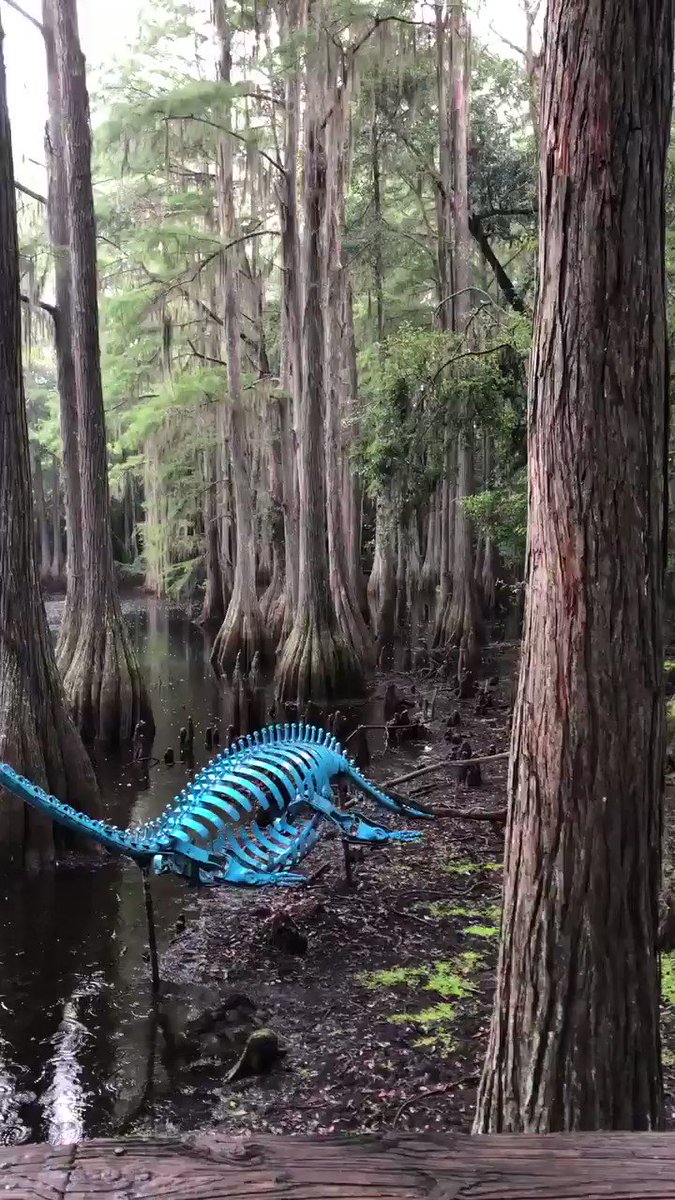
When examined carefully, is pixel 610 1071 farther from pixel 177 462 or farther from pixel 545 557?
pixel 177 462

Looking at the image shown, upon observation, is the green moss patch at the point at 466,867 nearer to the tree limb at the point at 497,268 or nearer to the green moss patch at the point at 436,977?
the green moss patch at the point at 436,977

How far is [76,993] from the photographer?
5039mm

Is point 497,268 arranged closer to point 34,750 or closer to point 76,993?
A: point 34,750

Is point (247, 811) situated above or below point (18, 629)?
below

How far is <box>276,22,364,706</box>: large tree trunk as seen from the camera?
13234mm

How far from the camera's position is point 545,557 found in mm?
2189

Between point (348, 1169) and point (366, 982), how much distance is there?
12.9ft

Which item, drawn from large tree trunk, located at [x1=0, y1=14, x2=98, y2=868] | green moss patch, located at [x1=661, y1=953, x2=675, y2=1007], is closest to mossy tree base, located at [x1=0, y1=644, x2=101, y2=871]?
large tree trunk, located at [x1=0, y1=14, x2=98, y2=868]

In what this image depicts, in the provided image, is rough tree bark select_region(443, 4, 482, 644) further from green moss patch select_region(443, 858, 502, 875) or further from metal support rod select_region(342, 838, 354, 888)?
metal support rod select_region(342, 838, 354, 888)

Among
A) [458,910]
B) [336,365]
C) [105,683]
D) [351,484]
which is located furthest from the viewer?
[351,484]

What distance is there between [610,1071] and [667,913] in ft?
9.29

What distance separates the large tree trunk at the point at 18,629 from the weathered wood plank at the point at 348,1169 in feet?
19.7

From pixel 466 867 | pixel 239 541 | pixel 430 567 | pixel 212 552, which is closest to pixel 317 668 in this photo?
pixel 239 541

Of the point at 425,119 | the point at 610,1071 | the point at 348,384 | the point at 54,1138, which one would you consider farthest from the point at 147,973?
the point at 425,119
